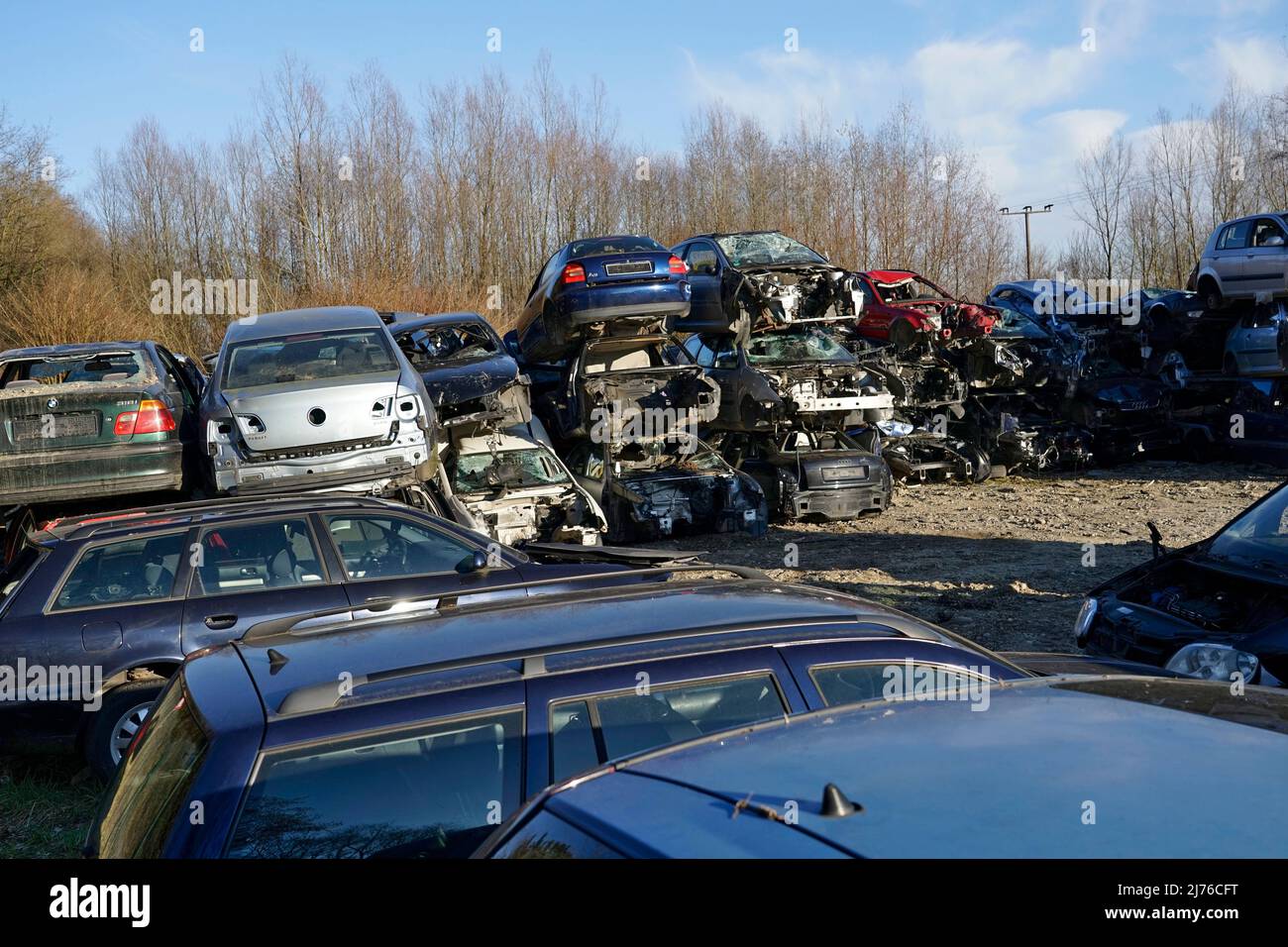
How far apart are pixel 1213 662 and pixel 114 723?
18.6 feet

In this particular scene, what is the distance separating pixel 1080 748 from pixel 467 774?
4.82 feet

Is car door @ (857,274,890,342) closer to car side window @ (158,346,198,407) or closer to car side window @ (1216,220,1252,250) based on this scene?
car side window @ (1216,220,1252,250)

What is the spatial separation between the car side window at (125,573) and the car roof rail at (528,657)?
4061mm

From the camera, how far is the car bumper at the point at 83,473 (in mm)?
9531

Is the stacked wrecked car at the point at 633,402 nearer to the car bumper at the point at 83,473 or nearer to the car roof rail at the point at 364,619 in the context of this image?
the car bumper at the point at 83,473

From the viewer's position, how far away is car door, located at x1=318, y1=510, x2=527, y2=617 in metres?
6.75

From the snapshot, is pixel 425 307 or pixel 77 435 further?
pixel 425 307

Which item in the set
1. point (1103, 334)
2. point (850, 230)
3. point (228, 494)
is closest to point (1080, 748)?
point (228, 494)

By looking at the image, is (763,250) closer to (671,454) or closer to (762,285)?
(762,285)

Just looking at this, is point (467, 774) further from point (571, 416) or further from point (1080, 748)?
point (571, 416)

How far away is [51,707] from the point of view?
6.14m

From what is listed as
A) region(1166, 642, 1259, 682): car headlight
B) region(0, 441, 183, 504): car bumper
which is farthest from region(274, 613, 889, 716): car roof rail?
region(0, 441, 183, 504): car bumper

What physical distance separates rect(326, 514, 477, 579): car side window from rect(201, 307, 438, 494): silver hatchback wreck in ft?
7.73

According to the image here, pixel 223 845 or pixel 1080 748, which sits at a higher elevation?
pixel 1080 748
